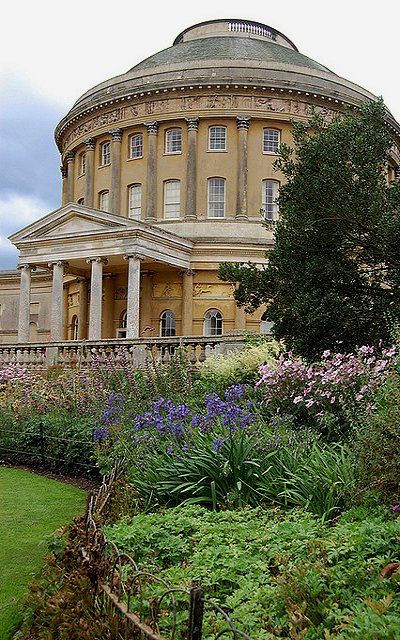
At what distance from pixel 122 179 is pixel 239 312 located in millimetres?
12108

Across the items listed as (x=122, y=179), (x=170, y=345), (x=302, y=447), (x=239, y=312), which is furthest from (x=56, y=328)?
(x=302, y=447)

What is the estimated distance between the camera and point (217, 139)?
4150 centimetres

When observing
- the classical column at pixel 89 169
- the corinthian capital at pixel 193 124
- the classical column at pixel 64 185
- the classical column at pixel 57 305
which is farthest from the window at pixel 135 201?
the classical column at pixel 57 305

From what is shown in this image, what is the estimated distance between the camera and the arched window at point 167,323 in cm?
3828

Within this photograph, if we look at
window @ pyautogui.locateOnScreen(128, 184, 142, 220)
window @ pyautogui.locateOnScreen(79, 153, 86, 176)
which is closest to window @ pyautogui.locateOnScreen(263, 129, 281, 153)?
window @ pyautogui.locateOnScreen(128, 184, 142, 220)

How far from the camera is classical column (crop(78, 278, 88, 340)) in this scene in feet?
136

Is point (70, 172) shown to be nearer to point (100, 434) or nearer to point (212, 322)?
point (212, 322)

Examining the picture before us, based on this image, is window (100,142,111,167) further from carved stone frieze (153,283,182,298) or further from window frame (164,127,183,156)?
carved stone frieze (153,283,182,298)

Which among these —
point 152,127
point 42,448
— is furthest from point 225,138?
point 42,448

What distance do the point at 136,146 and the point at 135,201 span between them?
3278 mm

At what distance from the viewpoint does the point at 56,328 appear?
117 ft

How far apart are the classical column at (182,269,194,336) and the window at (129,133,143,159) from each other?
9.50 m

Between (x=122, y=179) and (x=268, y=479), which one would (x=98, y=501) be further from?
(x=122, y=179)

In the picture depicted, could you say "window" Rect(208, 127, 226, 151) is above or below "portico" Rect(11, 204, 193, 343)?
above
